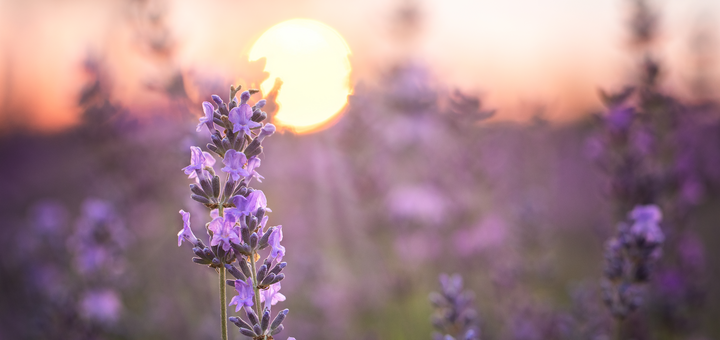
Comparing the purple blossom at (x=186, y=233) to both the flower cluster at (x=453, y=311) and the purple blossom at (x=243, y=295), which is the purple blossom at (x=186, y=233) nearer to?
the purple blossom at (x=243, y=295)

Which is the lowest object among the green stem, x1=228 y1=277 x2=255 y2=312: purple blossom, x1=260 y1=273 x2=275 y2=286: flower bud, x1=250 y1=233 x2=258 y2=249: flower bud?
the green stem

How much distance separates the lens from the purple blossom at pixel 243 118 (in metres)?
1.21

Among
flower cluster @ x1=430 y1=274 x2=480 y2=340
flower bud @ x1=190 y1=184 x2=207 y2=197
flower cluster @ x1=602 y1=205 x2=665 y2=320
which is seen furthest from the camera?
flower cluster @ x1=602 y1=205 x2=665 y2=320

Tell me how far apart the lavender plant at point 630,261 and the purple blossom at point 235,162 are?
1.63 m

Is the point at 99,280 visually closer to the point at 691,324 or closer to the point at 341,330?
the point at 341,330

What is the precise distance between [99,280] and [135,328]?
559 mm

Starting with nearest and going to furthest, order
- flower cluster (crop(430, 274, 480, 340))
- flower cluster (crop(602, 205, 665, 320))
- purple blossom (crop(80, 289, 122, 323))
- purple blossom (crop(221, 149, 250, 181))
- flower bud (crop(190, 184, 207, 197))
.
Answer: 1. purple blossom (crop(221, 149, 250, 181))
2. flower bud (crop(190, 184, 207, 197))
3. flower cluster (crop(430, 274, 480, 340))
4. flower cluster (crop(602, 205, 665, 320))
5. purple blossom (crop(80, 289, 122, 323))

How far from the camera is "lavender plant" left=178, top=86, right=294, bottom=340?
1.21 meters

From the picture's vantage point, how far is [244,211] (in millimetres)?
1228

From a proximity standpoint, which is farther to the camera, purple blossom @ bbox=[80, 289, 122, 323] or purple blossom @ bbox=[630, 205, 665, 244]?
purple blossom @ bbox=[80, 289, 122, 323]

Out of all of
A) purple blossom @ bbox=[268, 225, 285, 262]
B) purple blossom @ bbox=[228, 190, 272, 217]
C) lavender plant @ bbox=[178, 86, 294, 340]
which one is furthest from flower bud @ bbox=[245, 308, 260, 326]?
purple blossom @ bbox=[228, 190, 272, 217]

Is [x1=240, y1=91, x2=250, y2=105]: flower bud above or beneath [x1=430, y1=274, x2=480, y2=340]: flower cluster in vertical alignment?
above

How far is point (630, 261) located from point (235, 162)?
1774mm

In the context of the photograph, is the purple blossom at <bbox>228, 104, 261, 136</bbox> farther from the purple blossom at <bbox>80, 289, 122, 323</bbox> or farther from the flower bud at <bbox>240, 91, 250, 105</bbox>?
the purple blossom at <bbox>80, 289, 122, 323</bbox>
